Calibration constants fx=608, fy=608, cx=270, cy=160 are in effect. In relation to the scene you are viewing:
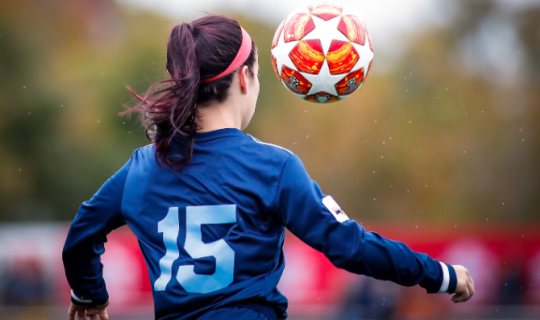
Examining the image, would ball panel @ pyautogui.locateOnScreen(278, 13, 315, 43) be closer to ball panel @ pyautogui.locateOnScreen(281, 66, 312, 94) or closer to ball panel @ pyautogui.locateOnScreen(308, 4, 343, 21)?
ball panel @ pyautogui.locateOnScreen(308, 4, 343, 21)


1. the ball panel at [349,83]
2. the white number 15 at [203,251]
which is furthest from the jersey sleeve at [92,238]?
the ball panel at [349,83]

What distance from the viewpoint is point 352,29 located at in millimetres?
3107

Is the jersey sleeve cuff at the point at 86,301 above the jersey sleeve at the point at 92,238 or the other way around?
the other way around

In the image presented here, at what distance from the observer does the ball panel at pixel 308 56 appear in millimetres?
3062

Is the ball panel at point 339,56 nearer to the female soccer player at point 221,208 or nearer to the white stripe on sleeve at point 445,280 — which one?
the female soccer player at point 221,208

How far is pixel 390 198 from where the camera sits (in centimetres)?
2112

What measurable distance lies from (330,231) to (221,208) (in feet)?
1.11

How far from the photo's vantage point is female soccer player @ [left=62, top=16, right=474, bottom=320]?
6.05 feet

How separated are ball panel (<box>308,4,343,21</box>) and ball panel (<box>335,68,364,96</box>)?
0.31m

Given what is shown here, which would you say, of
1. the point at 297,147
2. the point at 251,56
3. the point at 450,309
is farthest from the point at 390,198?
the point at 251,56

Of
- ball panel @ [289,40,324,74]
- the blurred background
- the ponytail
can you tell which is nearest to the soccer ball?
ball panel @ [289,40,324,74]

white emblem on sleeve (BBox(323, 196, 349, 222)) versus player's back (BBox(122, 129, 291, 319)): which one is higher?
white emblem on sleeve (BBox(323, 196, 349, 222))

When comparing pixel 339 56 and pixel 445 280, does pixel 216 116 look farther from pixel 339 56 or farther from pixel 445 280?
pixel 339 56

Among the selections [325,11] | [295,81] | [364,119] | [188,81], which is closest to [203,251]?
[188,81]
